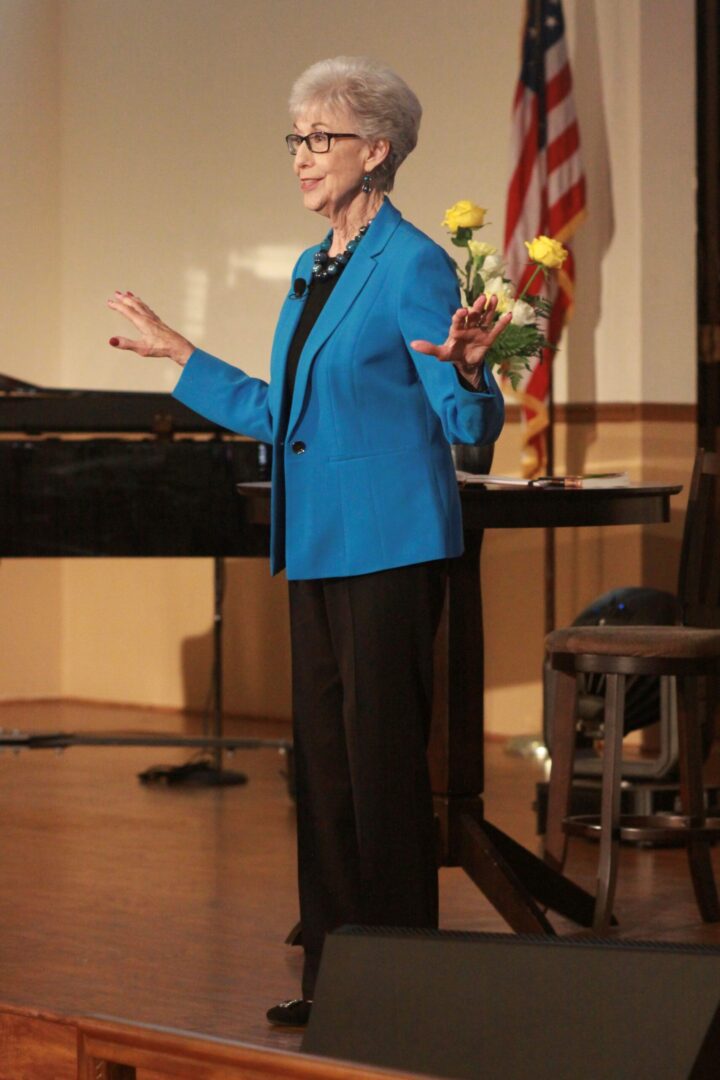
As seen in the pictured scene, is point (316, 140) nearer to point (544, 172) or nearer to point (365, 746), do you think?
point (365, 746)

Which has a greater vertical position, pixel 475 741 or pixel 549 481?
pixel 549 481

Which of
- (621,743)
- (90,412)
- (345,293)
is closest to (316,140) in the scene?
(345,293)

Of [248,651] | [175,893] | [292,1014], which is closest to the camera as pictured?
[292,1014]

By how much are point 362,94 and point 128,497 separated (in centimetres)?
275

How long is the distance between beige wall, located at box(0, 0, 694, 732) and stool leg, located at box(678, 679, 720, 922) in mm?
2144

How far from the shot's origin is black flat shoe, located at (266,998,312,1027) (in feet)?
9.55

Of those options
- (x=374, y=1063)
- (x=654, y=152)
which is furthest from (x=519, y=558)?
(x=374, y=1063)

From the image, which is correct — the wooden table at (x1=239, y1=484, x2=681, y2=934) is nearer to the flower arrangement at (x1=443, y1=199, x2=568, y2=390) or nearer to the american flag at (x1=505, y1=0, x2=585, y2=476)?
the flower arrangement at (x1=443, y1=199, x2=568, y2=390)

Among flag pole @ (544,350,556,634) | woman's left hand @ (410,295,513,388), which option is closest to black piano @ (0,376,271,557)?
flag pole @ (544,350,556,634)

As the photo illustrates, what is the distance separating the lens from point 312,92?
8.63 feet

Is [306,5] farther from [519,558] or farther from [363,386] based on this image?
[363,386]

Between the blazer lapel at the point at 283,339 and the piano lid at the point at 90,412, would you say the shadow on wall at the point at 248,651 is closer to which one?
the piano lid at the point at 90,412

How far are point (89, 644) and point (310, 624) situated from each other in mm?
4902

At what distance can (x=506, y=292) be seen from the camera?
12.1ft
